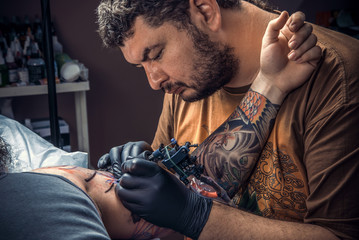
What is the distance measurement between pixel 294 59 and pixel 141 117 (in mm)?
2120

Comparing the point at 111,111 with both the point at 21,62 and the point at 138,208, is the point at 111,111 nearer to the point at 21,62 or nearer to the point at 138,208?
the point at 21,62

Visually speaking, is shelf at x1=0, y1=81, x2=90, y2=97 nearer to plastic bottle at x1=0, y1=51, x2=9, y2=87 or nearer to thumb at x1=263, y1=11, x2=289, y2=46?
plastic bottle at x1=0, y1=51, x2=9, y2=87

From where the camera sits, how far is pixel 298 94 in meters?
0.99

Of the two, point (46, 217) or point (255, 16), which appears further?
point (255, 16)

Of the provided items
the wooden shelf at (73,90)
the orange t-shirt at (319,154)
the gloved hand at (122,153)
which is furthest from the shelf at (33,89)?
the orange t-shirt at (319,154)

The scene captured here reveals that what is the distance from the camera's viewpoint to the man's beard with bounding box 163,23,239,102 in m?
1.11

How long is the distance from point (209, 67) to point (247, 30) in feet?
0.57

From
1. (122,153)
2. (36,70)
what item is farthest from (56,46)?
(122,153)

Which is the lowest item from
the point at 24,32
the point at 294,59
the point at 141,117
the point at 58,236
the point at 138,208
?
the point at 141,117

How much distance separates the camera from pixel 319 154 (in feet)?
2.94

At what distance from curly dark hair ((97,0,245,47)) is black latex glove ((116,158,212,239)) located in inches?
16.5

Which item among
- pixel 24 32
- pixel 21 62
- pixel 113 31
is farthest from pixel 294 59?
pixel 24 32

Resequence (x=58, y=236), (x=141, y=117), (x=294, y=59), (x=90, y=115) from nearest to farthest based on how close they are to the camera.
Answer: (x=58, y=236)
(x=294, y=59)
(x=90, y=115)
(x=141, y=117)

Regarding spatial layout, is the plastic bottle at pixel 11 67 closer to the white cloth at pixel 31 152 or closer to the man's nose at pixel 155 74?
the white cloth at pixel 31 152
